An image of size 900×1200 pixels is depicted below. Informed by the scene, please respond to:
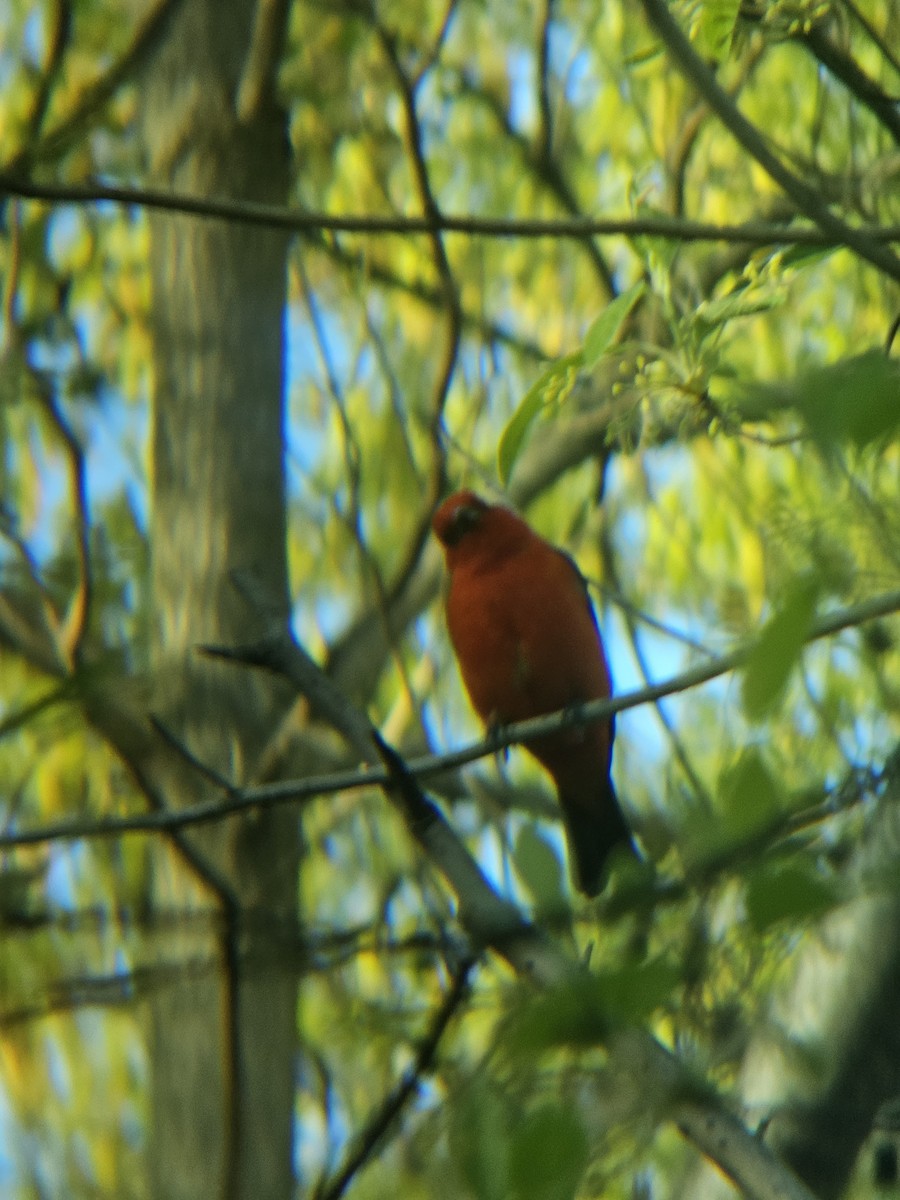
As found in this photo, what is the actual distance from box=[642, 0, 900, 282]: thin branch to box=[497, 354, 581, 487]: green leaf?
A: 1.05 ft

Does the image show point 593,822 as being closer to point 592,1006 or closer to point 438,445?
point 438,445

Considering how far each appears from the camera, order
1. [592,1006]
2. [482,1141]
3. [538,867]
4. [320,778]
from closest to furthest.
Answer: [592,1006] < [482,1141] < [538,867] < [320,778]

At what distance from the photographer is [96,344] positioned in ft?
19.6

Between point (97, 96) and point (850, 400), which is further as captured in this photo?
point (97, 96)

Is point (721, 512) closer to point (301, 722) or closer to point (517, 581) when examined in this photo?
point (517, 581)

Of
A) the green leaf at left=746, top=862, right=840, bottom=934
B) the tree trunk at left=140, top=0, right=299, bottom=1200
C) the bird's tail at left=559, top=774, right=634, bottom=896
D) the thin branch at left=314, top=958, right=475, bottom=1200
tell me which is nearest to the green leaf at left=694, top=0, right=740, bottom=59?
the green leaf at left=746, top=862, right=840, bottom=934

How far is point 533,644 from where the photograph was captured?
466cm

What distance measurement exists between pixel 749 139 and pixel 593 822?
3324 millimetres

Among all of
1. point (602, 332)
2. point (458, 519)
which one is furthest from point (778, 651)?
point (458, 519)

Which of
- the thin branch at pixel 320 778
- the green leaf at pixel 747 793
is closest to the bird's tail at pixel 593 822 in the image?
the thin branch at pixel 320 778

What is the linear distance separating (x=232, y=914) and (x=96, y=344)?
354 cm

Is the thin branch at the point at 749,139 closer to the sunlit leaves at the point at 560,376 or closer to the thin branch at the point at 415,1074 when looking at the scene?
the sunlit leaves at the point at 560,376

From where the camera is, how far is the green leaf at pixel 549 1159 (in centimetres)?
112

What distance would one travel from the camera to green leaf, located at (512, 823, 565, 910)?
1516 millimetres
